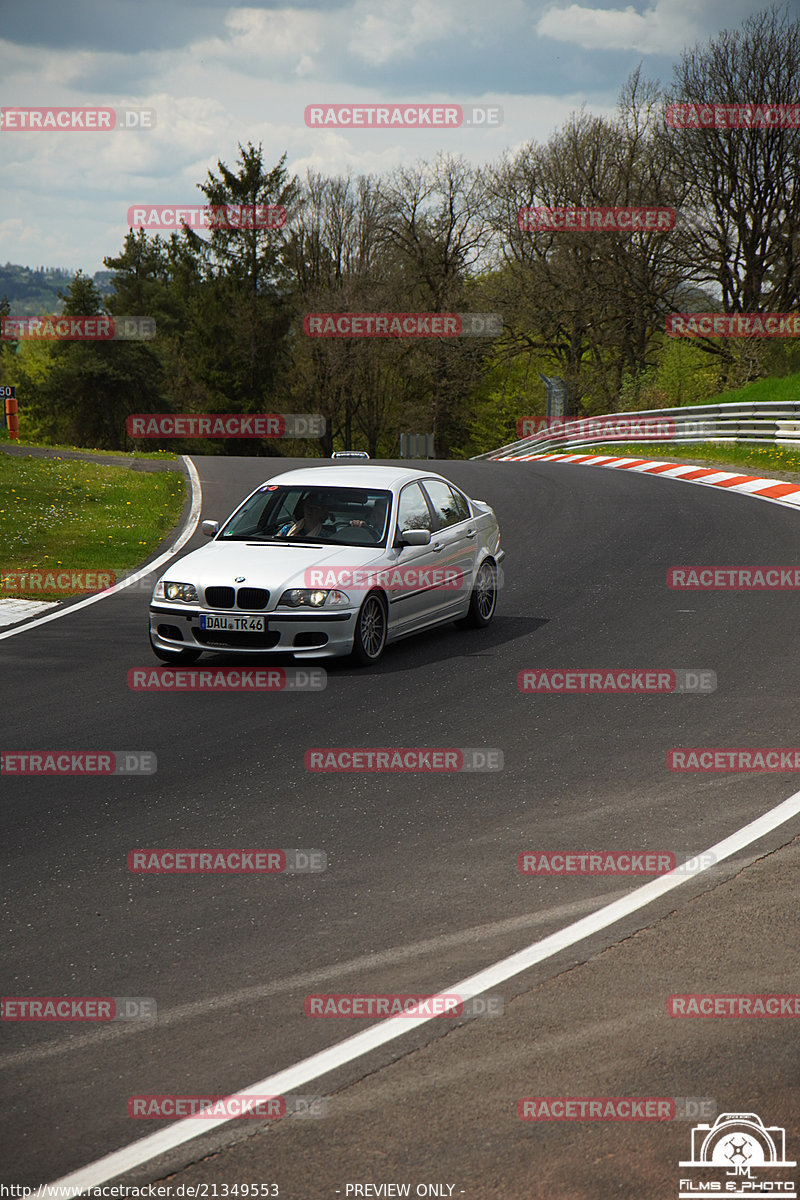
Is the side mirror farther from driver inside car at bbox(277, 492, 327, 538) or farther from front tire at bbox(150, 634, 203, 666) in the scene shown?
front tire at bbox(150, 634, 203, 666)

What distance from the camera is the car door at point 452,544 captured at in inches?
457

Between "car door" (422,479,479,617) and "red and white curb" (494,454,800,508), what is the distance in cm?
983

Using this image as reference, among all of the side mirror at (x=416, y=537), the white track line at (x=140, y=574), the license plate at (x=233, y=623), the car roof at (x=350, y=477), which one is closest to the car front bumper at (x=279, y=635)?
the license plate at (x=233, y=623)

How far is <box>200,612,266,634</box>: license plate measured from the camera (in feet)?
33.2

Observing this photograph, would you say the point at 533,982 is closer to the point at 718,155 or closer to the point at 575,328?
the point at 718,155

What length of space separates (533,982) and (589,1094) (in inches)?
29.5

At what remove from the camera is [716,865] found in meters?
5.75

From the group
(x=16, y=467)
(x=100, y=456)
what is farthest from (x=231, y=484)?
(x=100, y=456)

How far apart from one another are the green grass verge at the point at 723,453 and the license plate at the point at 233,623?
17288 mm

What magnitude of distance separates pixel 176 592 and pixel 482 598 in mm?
3294

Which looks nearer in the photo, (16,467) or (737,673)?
(737,673)

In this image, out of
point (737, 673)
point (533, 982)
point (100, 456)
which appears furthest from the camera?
point (100, 456)

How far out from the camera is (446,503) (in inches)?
481

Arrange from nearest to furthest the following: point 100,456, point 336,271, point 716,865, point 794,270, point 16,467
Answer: point 716,865
point 16,467
point 100,456
point 794,270
point 336,271
